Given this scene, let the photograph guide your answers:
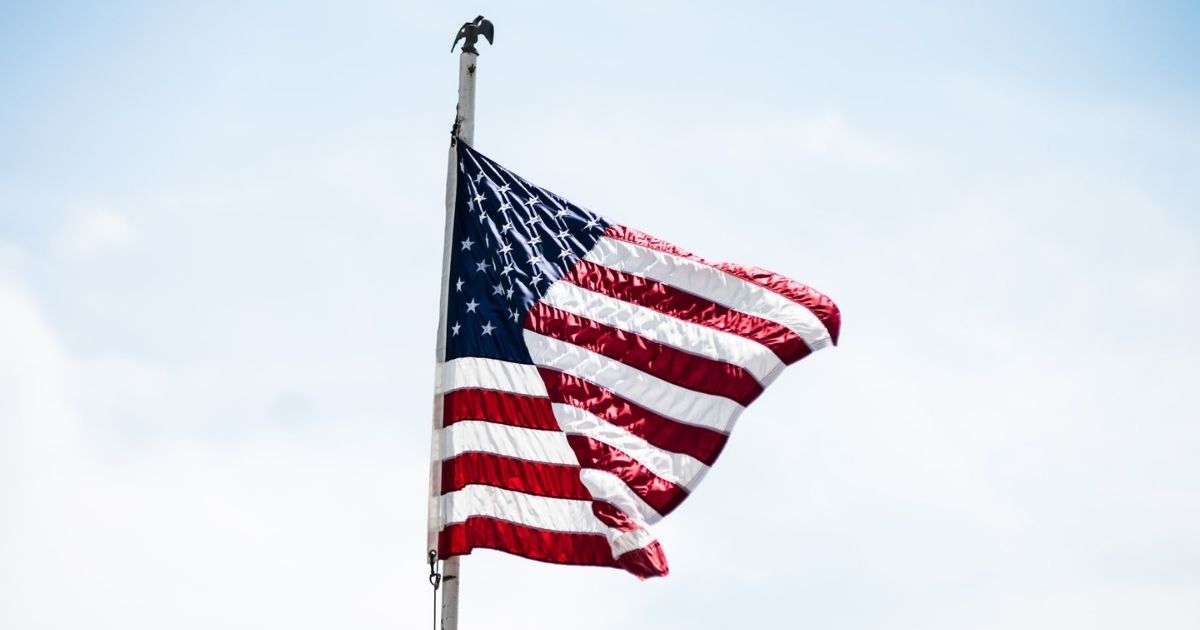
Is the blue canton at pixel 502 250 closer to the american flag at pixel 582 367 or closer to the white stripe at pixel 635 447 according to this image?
the american flag at pixel 582 367

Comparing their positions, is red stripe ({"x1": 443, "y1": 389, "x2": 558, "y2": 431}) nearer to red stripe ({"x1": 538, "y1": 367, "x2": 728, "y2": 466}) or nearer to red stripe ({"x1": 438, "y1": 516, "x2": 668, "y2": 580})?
red stripe ({"x1": 538, "y1": 367, "x2": 728, "y2": 466})

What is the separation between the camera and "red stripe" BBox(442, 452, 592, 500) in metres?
16.5

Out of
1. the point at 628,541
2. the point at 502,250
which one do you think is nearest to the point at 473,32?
the point at 502,250

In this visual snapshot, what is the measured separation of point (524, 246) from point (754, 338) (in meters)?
2.89

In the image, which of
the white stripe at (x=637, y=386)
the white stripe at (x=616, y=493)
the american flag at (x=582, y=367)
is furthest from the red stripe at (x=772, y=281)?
the white stripe at (x=616, y=493)

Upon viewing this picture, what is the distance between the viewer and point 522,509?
16.6 m

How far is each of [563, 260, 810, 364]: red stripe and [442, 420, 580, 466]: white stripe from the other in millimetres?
2033

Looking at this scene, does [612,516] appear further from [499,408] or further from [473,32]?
[473,32]

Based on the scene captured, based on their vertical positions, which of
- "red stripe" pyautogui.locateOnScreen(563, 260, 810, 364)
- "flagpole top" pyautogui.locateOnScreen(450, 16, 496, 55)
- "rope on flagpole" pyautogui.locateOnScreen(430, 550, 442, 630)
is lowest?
"rope on flagpole" pyautogui.locateOnScreen(430, 550, 442, 630)

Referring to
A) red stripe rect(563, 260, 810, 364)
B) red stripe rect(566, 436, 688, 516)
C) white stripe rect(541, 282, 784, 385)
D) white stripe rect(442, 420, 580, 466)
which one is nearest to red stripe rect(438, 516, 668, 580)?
red stripe rect(566, 436, 688, 516)

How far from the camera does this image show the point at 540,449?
17.0 metres

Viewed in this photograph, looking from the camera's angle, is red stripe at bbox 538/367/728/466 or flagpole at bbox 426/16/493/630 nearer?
flagpole at bbox 426/16/493/630

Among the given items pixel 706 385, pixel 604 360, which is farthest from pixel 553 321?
pixel 706 385

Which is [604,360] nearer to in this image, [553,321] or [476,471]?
[553,321]
